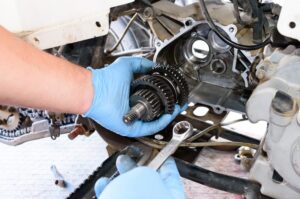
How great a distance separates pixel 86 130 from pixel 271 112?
Result: 25.4 inches

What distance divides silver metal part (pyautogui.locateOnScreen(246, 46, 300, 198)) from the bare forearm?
370 mm

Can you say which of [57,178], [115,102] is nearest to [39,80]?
[115,102]

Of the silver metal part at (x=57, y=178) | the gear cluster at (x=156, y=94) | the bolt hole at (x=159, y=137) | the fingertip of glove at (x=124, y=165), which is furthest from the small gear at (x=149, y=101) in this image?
the silver metal part at (x=57, y=178)

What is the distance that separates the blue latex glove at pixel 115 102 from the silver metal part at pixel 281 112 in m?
0.21

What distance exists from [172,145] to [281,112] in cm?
25

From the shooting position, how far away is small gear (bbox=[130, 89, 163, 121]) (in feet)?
2.77

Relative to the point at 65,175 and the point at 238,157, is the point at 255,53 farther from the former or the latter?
the point at 65,175

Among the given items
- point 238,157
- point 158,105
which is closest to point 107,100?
point 158,105

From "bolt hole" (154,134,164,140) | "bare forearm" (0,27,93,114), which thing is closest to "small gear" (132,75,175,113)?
→ "bare forearm" (0,27,93,114)

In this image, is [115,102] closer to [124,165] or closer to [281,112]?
[124,165]

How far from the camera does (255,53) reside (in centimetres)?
105

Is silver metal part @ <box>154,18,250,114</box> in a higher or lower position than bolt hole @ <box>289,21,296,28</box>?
lower

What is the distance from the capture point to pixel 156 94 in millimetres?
863

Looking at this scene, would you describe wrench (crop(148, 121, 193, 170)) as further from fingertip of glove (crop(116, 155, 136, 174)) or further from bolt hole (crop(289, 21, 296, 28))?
bolt hole (crop(289, 21, 296, 28))
